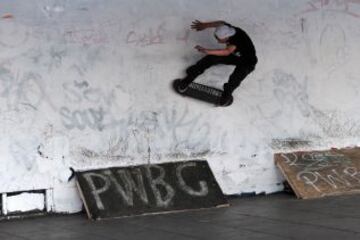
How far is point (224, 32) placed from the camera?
29.5ft

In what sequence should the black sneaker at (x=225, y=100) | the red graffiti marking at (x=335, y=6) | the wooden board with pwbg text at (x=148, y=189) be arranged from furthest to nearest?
1. the red graffiti marking at (x=335, y=6)
2. the black sneaker at (x=225, y=100)
3. the wooden board with pwbg text at (x=148, y=189)

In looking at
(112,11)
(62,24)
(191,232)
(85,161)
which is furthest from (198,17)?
(191,232)

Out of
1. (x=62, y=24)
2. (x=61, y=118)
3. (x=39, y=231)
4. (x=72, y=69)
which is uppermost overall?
(x=62, y=24)

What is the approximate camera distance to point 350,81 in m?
10.4

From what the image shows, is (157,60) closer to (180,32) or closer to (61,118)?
(180,32)

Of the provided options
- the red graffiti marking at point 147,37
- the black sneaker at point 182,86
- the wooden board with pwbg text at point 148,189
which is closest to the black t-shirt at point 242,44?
the black sneaker at point 182,86

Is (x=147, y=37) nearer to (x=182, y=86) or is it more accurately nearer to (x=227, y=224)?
(x=182, y=86)

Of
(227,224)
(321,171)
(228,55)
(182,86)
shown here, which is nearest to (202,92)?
(182,86)

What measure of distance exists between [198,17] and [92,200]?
Answer: 9.72 feet

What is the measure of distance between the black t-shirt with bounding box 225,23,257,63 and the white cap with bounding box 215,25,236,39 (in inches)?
2.8

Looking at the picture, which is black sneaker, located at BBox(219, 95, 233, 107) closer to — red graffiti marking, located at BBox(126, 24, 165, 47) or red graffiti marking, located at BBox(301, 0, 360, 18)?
red graffiti marking, located at BBox(126, 24, 165, 47)

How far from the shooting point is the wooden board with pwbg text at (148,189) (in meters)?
8.43

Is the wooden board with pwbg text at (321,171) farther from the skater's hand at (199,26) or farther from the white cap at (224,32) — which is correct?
the skater's hand at (199,26)

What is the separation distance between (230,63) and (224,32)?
20.2 inches
